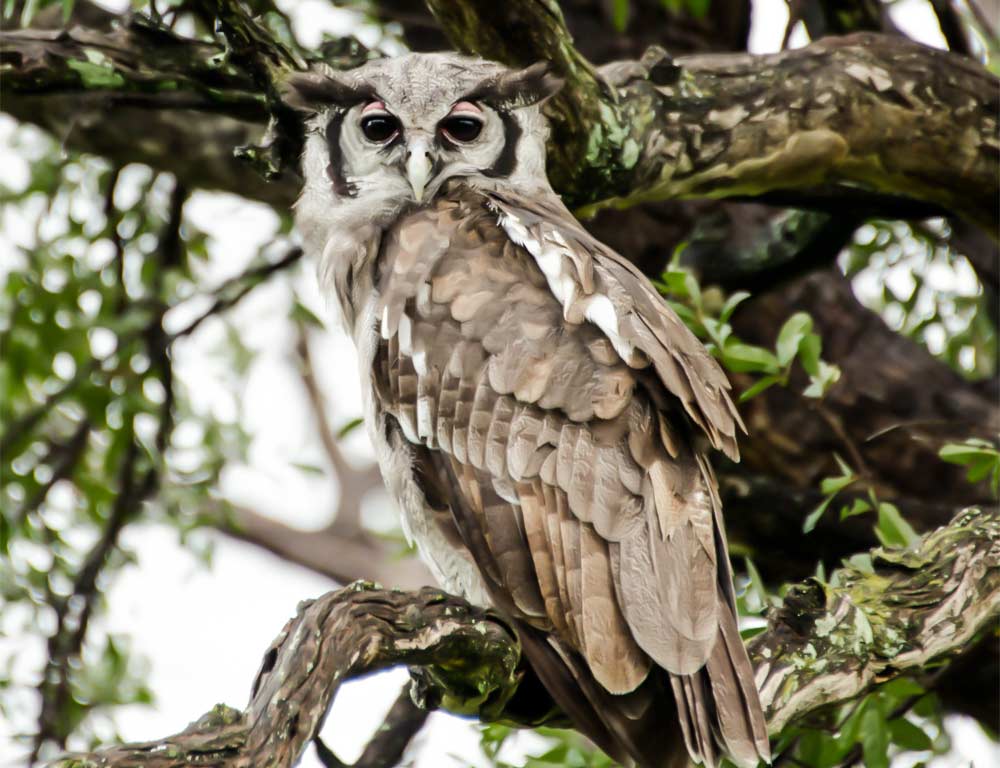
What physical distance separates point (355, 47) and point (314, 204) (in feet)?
2.17

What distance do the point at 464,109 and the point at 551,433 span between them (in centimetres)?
109

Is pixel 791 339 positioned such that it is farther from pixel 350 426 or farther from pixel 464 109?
pixel 350 426

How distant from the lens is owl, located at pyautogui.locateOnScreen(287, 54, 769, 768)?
8.82 ft

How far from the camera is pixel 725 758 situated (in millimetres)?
2598

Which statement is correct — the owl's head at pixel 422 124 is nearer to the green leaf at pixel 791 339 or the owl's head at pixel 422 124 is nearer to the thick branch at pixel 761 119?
the thick branch at pixel 761 119

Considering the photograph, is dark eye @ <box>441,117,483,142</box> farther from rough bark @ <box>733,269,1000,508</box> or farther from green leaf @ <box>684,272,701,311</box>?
rough bark @ <box>733,269,1000,508</box>

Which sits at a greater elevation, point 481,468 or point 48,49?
point 48,49

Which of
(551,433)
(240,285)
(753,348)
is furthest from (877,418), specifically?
(240,285)

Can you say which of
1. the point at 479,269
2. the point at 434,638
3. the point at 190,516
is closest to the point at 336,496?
the point at 190,516

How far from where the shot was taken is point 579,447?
288 cm

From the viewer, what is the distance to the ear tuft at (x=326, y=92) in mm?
3514

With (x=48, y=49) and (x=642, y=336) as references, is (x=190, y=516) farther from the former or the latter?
(x=642, y=336)

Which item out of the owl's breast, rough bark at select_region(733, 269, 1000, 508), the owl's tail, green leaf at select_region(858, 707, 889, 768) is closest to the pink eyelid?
the owl's breast

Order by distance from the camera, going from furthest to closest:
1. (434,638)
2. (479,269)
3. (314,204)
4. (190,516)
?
(190,516) → (314,204) → (479,269) → (434,638)
